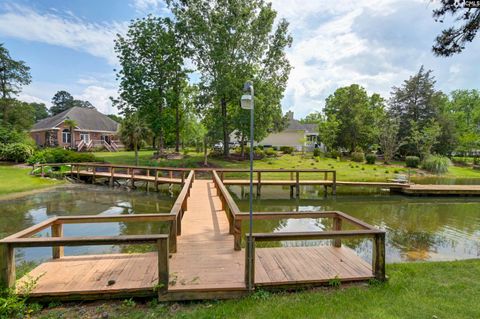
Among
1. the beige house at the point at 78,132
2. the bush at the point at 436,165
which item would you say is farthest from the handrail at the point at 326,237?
the beige house at the point at 78,132

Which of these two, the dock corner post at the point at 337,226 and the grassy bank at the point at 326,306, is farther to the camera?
the dock corner post at the point at 337,226

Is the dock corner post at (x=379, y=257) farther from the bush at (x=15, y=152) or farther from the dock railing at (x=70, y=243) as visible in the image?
the bush at (x=15, y=152)

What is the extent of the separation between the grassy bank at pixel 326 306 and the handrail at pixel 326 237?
0.70ft

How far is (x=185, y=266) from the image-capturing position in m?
4.14

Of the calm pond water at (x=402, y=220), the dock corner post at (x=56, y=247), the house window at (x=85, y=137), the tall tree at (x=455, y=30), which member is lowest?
the calm pond water at (x=402, y=220)

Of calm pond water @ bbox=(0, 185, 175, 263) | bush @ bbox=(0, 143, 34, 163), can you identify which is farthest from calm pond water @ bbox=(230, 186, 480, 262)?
bush @ bbox=(0, 143, 34, 163)

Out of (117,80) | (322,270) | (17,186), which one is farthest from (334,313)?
(117,80)

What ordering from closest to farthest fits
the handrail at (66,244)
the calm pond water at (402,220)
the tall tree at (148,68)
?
the handrail at (66,244)
the calm pond water at (402,220)
the tall tree at (148,68)

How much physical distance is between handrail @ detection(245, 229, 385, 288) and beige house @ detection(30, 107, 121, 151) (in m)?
32.9

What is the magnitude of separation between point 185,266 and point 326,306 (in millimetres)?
2059

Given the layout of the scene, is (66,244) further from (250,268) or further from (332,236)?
(332,236)

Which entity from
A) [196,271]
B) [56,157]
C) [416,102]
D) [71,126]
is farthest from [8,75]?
[416,102]

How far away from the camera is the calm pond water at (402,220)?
265 inches

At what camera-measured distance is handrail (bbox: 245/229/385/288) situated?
3.57 metres
